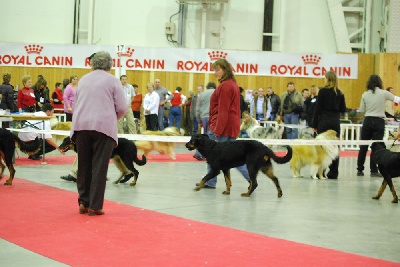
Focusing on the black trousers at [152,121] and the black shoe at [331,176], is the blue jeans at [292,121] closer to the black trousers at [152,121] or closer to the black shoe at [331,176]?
the black trousers at [152,121]

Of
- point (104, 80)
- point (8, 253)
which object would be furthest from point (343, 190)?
point (8, 253)

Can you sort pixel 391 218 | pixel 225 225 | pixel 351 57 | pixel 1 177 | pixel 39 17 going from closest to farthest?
pixel 225 225
pixel 391 218
pixel 1 177
pixel 351 57
pixel 39 17

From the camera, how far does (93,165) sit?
6180mm

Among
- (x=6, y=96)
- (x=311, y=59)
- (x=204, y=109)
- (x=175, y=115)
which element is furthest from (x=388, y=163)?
(x=311, y=59)

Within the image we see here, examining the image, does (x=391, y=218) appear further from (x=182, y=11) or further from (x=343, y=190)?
(x=182, y=11)

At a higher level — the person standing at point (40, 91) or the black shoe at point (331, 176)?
the person standing at point (40, 91)

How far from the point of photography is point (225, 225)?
19.2 feet

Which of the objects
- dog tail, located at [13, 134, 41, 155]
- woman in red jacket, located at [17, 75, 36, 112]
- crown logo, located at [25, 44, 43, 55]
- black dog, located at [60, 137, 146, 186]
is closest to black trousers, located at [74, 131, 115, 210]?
black dog, located at [60, 137, 146, 186]

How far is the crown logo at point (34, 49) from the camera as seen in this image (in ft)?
64.4

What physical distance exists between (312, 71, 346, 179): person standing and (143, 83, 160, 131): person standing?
22.8 ft

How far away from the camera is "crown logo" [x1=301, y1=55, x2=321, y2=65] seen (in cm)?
1955

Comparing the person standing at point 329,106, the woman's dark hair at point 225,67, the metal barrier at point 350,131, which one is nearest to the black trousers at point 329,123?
the person standing at point 329,106

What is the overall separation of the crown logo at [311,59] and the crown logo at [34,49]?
25.0ft

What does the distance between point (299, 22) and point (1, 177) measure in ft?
46.0
